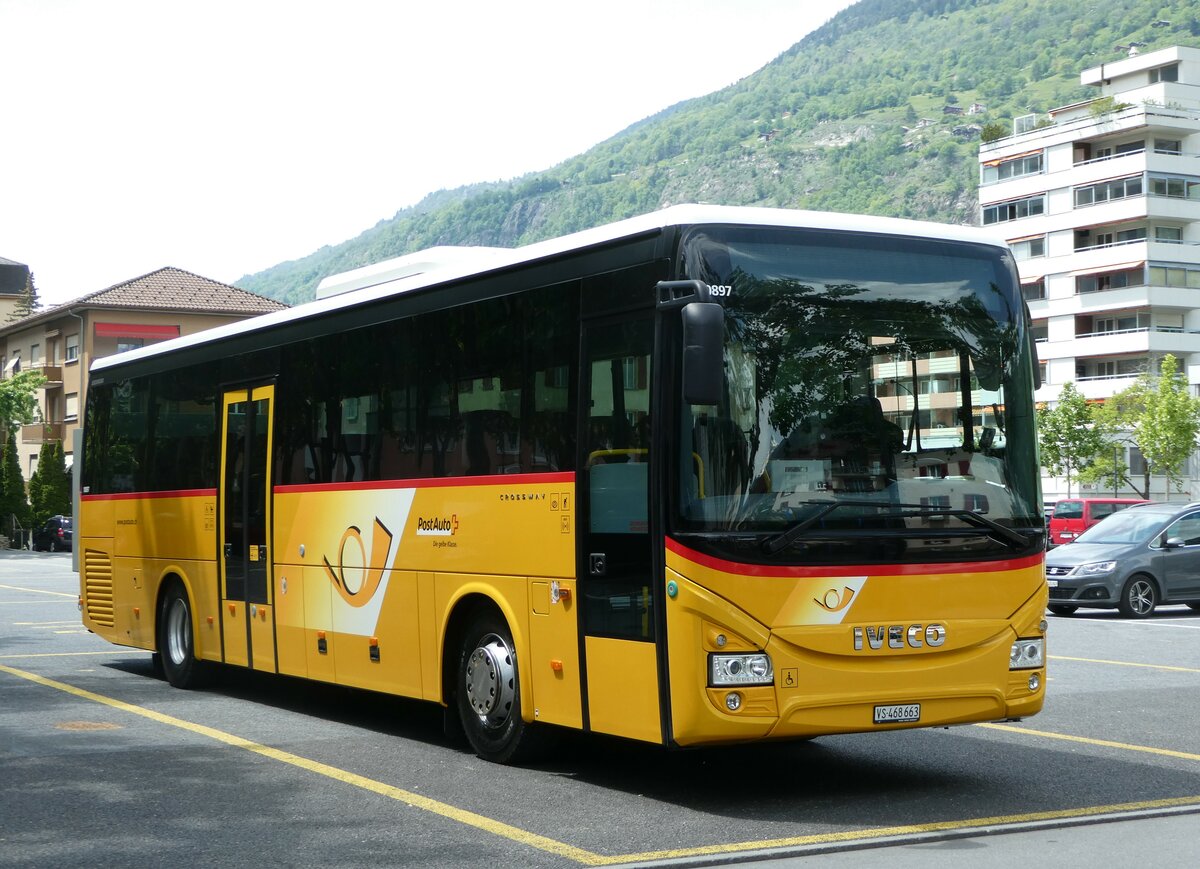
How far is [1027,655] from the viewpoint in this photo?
9.09m

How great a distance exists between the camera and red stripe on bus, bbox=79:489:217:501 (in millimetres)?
14234

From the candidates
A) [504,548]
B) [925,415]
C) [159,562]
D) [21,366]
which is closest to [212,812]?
[504,548]

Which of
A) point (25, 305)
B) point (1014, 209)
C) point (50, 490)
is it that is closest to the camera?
point (50, 490)

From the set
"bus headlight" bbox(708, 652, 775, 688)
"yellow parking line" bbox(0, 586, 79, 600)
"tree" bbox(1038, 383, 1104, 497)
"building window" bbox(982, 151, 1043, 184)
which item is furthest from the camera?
"building window" bbox(982, 151, 1043, 184)

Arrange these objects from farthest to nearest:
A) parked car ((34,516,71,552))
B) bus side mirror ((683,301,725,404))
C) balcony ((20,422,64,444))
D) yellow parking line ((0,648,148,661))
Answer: balcony ((20,422,64,444)) < parked car ((34,516,71,552)) < yellow parking line ((0,648,148,661)) < bus side mirror ((683,301,725,404))

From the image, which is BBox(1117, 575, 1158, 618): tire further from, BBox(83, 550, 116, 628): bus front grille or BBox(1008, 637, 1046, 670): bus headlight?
BBox(1008, 637, 1046, 670): bus headlight

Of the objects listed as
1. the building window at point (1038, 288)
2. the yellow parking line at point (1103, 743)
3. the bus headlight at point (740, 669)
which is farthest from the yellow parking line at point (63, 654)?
the building window at point (1038, 288)

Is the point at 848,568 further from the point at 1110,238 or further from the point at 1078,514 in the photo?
the point at 1110,238

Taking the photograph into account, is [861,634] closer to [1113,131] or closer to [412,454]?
[412,454]

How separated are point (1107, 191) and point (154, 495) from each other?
3251 inches

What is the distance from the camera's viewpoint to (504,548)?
32.2 feet

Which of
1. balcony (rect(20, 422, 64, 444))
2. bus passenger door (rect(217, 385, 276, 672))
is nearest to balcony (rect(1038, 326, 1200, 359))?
balcony (rect(20, 422, 64, 444))

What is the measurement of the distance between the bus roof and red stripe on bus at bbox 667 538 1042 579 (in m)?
1.74

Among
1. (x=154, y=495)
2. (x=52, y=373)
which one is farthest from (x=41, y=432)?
(x=154, y=495)
